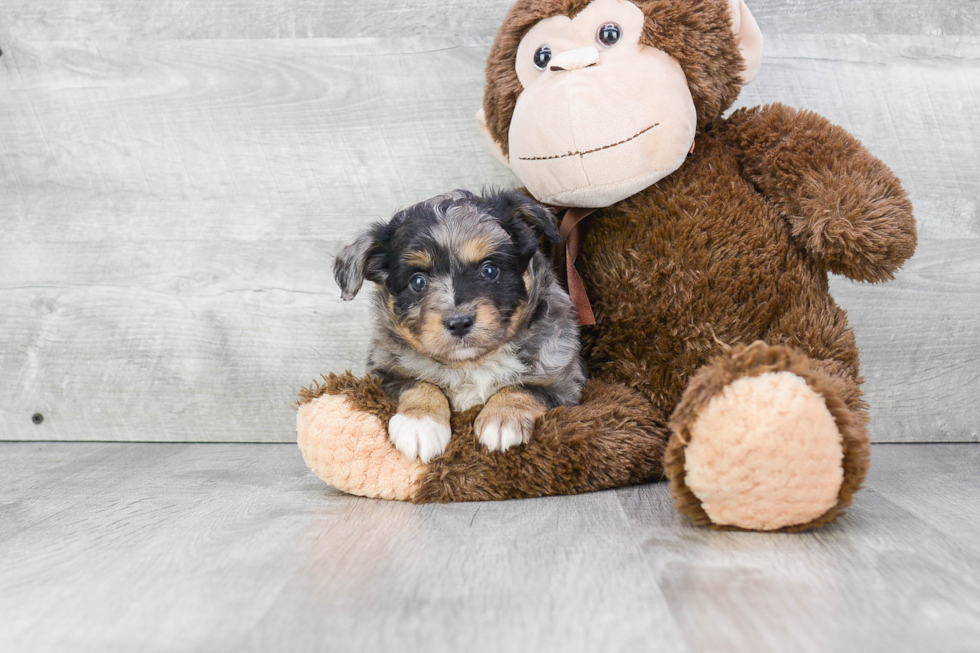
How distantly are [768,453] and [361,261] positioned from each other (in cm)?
108

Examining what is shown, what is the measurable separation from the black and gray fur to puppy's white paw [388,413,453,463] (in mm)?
170

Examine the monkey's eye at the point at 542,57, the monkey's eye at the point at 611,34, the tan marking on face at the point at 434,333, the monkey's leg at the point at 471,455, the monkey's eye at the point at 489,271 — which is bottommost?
the monkey's leg at the point at 471,455

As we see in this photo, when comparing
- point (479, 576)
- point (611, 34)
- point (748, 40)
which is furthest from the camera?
point (748, 40)

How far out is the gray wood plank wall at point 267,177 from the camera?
2.65 meters

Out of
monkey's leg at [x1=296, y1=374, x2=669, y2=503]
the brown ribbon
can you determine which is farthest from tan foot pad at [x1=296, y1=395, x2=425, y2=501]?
the brown ribbon

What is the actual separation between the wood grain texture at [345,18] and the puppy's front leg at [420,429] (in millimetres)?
1436

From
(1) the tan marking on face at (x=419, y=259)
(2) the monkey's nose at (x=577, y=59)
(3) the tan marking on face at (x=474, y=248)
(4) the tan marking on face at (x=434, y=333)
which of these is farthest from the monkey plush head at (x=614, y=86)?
(4) the tan marking on face at (x=434, y=333)

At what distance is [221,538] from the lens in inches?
65.0

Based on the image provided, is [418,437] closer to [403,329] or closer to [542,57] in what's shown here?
[403,329]

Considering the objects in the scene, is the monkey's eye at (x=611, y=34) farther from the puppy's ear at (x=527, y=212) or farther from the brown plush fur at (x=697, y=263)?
the puppy's ear at (x=527, y=212)

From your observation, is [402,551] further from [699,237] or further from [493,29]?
[493,29]

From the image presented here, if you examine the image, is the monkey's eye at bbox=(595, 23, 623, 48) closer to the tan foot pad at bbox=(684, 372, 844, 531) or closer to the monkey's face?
the monkey's face

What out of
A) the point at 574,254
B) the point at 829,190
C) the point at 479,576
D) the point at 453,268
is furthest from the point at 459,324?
the point at 829,190

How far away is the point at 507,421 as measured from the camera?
6.22ft
